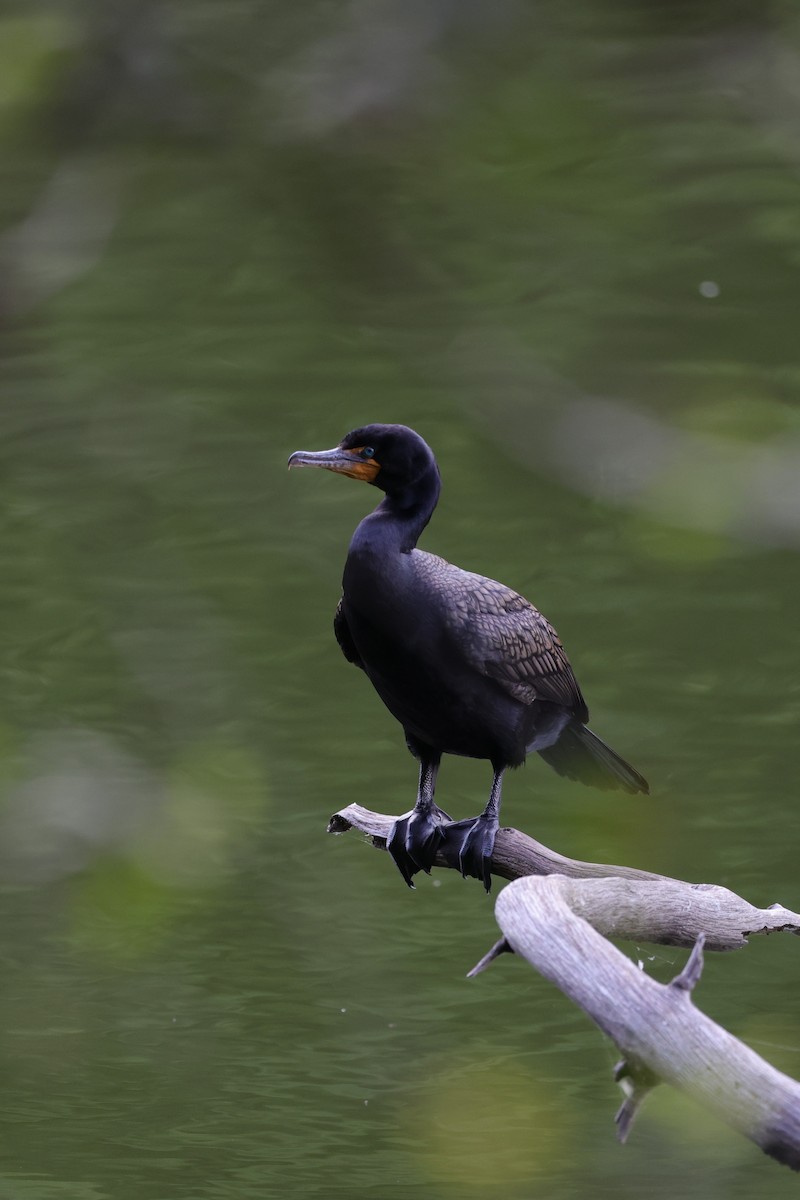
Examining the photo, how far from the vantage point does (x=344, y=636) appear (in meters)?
3.21

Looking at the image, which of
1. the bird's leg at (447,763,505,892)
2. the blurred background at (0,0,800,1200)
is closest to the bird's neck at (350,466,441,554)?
the bird's leg at (447,763,505,892)

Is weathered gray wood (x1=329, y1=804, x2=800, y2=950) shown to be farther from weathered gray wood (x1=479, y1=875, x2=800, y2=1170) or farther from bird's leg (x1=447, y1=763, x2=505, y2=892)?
weathered gray wood (x1=479, y1=875, x2=800, y2=1170)

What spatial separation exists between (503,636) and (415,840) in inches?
15.3

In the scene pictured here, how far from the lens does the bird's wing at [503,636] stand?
10.0 feet

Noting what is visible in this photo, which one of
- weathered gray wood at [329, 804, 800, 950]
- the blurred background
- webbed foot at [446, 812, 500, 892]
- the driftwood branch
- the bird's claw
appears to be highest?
the driftwood branch

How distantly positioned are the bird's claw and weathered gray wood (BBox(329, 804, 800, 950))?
27 cm

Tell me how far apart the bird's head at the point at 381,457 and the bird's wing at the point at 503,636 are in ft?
0.51

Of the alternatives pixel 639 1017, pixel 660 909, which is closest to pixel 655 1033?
pixel 639 1017

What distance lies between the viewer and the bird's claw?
10.5 ft

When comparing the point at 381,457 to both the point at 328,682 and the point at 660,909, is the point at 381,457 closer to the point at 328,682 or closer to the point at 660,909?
the point at 660,909

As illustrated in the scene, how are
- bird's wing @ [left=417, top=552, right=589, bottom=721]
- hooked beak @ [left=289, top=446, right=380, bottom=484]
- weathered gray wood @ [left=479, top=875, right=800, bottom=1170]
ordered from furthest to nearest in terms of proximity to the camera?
bird's wing @ [left=417, top=552, right=589, bottom=721] < hooked beak @ [left=289, top=446, right=380, bottom=484] < weathered gray wood @ [left=479, top=875, right=800, bottom=1170]

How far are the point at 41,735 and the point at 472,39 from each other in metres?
4.27

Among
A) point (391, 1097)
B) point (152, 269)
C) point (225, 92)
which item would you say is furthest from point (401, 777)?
point (225, 92)

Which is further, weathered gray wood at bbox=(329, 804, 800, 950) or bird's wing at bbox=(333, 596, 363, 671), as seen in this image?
bird's wing at bbox=(333, 596, 363, 671)
